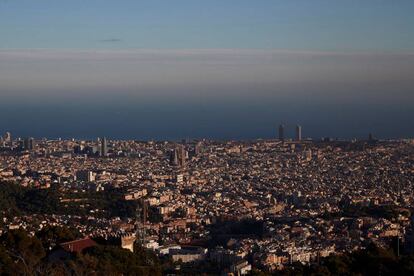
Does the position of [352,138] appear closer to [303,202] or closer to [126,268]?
[303,202]

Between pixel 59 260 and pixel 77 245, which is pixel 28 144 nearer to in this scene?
pixel 77 245

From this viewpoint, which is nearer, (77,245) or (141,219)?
(77,245)

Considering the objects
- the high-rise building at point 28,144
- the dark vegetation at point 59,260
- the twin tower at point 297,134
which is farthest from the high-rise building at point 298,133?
the dark vegetation at point 59,260

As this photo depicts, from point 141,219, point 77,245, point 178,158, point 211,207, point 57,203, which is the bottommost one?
point 178,158

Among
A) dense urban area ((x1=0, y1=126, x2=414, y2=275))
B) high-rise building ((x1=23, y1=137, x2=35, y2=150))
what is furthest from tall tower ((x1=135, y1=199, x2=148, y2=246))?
high-rise building ((x1=23, y1=137, x2=35, y2=150))

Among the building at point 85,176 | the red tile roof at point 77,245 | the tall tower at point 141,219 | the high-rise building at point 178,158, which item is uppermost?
the red tile roof at point 77,245

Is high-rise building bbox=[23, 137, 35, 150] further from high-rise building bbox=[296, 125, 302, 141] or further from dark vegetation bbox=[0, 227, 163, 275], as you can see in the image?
dark vegetation bbox=[0, 227, 163, 275]

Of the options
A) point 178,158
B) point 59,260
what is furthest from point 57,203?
point 178,158

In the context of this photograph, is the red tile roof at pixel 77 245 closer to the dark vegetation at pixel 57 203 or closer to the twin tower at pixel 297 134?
the dark vegetation at pixel 57 203

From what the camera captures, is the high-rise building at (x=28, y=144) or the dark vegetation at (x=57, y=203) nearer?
the dark vegetation at (x=57, y=203)

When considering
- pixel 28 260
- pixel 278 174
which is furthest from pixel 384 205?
pixel 28 260
